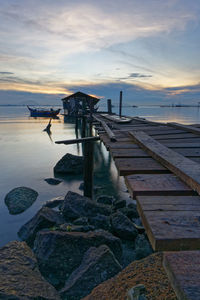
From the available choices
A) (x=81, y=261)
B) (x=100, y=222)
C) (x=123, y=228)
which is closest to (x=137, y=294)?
(x=81, y=261)

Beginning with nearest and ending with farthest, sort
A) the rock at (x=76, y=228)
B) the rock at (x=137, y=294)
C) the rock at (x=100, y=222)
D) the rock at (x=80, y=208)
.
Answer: the rock at (x=137, y=294) → the rock at (x=76, y=228) → the rock at (x=100, y=222) → the rock at (x=80, y=208)

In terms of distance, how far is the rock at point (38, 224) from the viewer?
619 cm

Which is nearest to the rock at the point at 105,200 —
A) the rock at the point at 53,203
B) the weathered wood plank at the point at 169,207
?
the rock at the point at 53,203

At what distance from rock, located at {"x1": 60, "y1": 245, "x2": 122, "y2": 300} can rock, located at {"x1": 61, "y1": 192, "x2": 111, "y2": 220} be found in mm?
2712

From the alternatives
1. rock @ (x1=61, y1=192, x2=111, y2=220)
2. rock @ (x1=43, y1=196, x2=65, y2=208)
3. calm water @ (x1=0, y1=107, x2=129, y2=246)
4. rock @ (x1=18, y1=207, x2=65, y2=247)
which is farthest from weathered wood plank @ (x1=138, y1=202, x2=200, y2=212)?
rock @ (x1=43, y1=196, x2=65, y2=208)

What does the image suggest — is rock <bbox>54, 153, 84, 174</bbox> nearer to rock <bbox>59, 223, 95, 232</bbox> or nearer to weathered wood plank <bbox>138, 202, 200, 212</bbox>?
rock <bbox>59, 223, 95, 232</bbox>

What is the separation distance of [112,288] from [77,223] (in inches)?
130

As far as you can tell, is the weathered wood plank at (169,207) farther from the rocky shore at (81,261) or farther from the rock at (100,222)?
the rock at (100,222)

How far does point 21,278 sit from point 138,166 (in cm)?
279

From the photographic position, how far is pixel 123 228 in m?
6.16

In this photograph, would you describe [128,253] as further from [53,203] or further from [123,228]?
[53,203]

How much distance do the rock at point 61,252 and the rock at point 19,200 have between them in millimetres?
3861

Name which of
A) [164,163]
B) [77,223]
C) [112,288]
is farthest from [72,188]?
[164,163]

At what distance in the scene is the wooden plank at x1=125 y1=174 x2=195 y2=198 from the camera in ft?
6.30
